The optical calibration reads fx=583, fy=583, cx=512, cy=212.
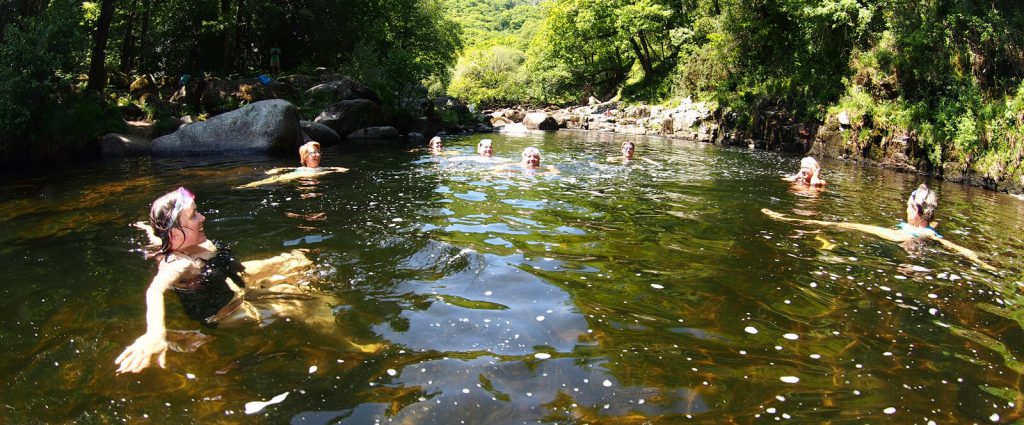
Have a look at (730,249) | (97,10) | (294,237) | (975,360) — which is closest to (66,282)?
(294,237)

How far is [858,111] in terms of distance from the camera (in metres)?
18.0

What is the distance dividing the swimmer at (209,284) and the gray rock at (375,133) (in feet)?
56.5

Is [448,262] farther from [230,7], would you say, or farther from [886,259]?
[230,7]

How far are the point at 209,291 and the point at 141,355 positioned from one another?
115 centimetres

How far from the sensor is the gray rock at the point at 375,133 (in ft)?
70.8

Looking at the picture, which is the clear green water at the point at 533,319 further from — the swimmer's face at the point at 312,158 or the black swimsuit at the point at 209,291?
the swimmer's face at the point at 312,158

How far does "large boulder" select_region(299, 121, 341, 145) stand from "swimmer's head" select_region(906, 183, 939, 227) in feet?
54.7

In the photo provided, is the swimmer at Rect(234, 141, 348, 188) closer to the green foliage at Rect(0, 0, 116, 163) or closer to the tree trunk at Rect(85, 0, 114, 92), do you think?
the green foliage at Rect(0, 0, 116, 163)

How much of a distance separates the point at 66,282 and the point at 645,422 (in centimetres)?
482

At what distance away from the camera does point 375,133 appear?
2209cm

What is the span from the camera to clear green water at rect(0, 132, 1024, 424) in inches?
123

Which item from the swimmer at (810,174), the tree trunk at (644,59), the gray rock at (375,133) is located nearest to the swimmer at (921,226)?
the swimmer at (810,174)

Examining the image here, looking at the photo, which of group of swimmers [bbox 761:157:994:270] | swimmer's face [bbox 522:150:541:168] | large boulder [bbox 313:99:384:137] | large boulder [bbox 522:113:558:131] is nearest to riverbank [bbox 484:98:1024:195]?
large boulder [bbox 522:113:558:131]

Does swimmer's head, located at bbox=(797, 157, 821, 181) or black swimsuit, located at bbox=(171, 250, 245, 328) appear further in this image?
swimmer's head, located at bbox=(797, 157, 821, 181)
